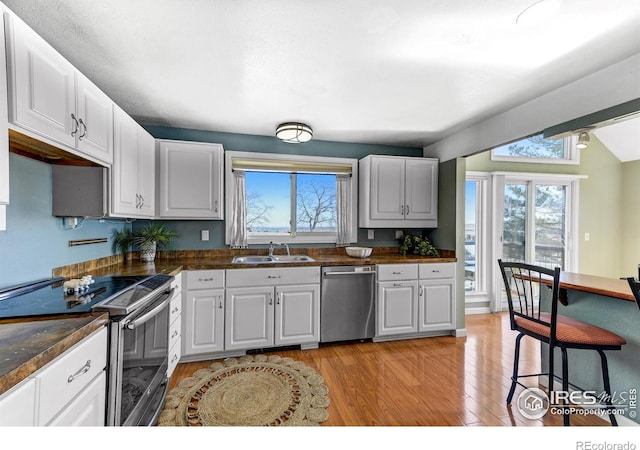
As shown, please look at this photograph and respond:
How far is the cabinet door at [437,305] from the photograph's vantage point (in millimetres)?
3117

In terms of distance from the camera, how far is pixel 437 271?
10.4ft

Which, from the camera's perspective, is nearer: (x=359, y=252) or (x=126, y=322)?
(x=126, y=322)

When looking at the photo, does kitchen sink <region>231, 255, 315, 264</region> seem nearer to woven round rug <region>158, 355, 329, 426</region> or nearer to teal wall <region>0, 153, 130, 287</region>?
woven round rug <region>158, 355, 329, 426</region>

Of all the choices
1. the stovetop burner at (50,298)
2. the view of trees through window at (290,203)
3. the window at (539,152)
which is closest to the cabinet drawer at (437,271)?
the view of trees through window at (290,203)

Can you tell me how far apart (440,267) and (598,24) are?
7.61 feet

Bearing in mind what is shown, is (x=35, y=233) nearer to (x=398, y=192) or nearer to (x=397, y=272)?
(x=397, y=272)

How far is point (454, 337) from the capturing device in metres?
3.19

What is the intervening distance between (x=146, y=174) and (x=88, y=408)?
1920 mm

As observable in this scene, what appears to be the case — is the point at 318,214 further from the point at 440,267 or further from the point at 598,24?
the point at 598,24

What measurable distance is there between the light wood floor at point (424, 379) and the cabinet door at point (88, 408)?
1.12m

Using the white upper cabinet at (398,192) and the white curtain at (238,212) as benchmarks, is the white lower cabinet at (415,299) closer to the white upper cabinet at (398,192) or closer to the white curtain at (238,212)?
the white upper cabinet at (398,192)

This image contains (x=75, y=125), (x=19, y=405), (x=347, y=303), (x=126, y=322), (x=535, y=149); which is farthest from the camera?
(x=535, y=149)

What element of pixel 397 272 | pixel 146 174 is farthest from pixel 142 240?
pixel 397 272
